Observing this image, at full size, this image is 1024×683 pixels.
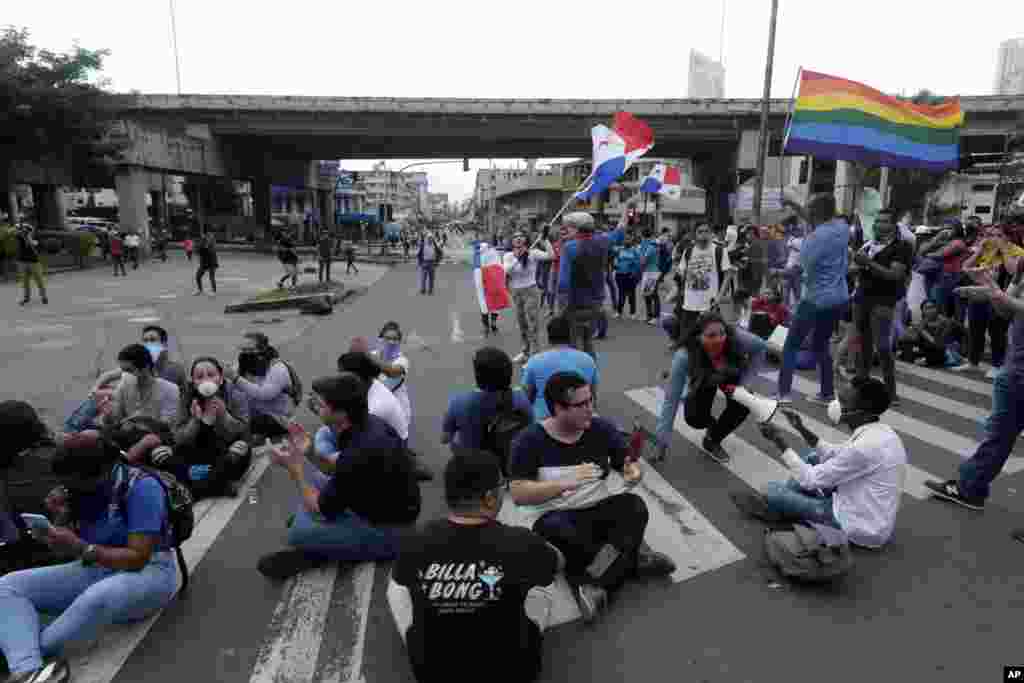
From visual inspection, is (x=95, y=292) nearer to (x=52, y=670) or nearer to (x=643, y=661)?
(x=52, y=670)

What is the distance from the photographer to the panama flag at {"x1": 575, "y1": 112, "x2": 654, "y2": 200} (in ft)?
34.0

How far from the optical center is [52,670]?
2.91 m

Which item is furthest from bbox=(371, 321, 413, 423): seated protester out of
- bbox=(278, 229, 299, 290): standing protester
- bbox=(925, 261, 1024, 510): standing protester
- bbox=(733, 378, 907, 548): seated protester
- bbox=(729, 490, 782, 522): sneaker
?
bbox=(278, 229, 299, 290): standing protester

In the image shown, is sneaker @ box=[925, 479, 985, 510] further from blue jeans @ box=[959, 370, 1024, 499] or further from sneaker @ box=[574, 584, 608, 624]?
sneaker @ box=[574, 584, 608, 624]

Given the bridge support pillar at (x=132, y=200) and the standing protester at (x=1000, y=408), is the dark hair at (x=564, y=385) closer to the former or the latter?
the standing protester at (x=1000, y=408)

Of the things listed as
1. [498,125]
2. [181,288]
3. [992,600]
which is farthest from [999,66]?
[992,600]

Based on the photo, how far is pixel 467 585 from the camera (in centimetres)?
243

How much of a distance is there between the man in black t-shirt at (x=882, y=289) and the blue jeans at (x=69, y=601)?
6392 millimetres

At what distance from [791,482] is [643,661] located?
1764 millimetres

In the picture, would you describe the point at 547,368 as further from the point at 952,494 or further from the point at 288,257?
the point at 288,257

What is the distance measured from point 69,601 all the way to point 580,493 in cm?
258

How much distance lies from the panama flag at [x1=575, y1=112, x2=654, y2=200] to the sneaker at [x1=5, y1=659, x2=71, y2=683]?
838 cm

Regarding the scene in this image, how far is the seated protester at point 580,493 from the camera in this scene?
3.35 meters

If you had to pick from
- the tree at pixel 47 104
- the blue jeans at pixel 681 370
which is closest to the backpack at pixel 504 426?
the blue jeans at pixel 681 370
